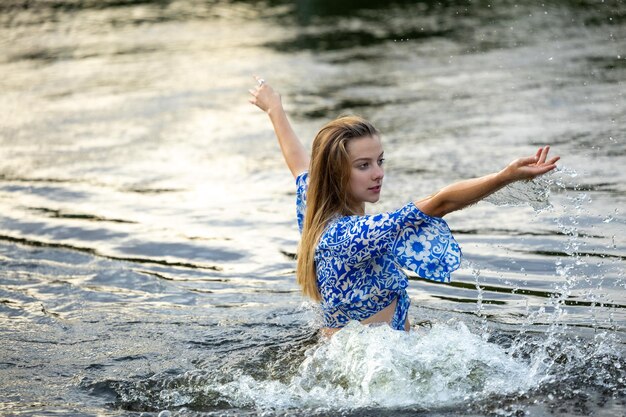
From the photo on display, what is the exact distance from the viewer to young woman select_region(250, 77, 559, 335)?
4984 mm

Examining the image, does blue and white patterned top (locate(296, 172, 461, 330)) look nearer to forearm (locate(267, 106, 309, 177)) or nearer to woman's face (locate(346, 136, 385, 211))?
woman's face (locate(346, 136, 385, 211))

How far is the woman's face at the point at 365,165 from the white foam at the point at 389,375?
0.68 m

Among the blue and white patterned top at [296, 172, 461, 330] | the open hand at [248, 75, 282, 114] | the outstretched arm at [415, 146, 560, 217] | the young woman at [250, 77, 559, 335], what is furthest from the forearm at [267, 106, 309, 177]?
the outstretched arm at [415, 146, 560, 217]

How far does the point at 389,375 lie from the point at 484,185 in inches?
44.1

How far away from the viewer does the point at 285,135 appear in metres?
6.21

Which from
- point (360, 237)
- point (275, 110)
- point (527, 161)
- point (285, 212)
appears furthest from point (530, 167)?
point (285, 212)

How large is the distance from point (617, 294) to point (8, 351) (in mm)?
3550

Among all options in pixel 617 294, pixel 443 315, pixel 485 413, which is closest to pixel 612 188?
pixel 617 294

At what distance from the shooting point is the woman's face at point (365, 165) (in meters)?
5.30

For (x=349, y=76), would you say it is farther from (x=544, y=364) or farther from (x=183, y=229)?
(x=544, y=364)

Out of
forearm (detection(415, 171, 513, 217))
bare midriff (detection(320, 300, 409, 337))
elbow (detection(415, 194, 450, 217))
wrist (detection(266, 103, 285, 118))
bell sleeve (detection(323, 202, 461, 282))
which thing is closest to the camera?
forearm (detection(415, 171, 513, 217))

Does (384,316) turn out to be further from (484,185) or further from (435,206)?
(484,185)

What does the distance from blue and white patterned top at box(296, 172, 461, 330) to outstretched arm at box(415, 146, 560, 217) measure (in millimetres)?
97

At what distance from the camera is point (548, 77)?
12.8m
